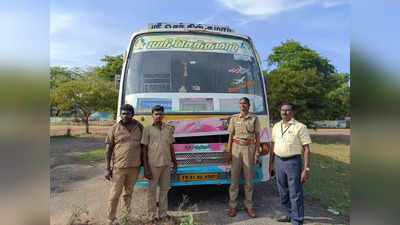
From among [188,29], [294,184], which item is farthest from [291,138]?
[188,29]

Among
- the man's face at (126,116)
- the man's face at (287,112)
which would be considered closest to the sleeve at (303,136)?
the man's face at (287,112)

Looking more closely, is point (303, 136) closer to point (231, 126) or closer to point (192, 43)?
point (231, 126)

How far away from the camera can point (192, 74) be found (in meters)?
4.25

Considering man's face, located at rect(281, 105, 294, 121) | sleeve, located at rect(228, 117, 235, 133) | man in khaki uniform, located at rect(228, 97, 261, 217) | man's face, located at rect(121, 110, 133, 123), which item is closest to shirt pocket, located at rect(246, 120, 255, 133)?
man in khaki uniform, located at rect(228, 97, 261, 217)

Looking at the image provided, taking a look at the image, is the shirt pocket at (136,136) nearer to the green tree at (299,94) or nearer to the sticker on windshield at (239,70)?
the sticker on windshield at (239,70)

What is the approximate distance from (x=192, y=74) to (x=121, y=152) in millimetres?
1852

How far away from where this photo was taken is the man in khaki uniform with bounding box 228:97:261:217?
3727 mm

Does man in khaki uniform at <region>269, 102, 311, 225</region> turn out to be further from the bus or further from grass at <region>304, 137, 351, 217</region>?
grass at <region>304, 137, 351, 217</region>

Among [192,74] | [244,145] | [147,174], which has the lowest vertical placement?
[147,174]
